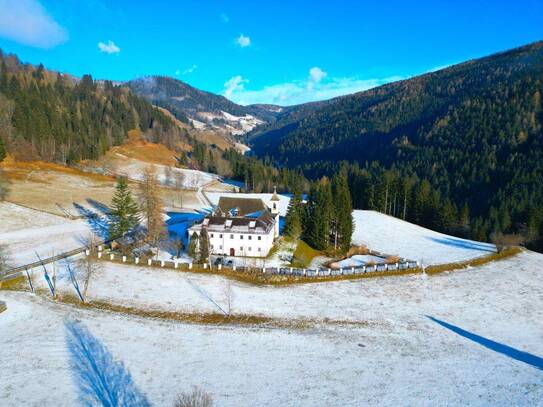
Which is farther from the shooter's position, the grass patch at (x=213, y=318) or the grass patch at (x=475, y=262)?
the grass patch at (x=475, y=262)

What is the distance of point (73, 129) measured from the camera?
13512 centimetres

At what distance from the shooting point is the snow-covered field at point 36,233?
51.2 m

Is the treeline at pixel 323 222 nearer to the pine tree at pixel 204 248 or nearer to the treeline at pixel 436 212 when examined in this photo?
the pine tree at pixel 204 248

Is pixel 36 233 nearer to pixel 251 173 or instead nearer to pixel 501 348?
pixel 501 348

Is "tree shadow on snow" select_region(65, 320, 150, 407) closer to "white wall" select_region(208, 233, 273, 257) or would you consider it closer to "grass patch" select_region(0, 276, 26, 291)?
"grass patch" select_region(0, 276, 26, 291)

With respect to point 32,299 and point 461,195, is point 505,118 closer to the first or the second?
point 461,195

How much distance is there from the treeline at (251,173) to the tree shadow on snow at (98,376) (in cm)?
7958

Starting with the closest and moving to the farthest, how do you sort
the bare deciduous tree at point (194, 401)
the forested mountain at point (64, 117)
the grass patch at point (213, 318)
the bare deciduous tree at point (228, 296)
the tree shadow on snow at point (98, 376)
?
the bare deciduous tree at point (194, 401), the tree shadow on snow at point (98, 376), the grass patch at point (213, 318), the bare deciduous tree at point (228, 296), the forested mountain at point (64, 117)

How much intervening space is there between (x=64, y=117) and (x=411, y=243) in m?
129

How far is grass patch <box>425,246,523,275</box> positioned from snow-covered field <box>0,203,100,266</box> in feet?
171

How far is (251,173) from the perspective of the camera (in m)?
130

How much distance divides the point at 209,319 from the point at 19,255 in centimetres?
3202

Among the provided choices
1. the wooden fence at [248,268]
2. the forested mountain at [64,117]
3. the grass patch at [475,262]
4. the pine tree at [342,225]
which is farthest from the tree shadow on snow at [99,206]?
the grass patch at [475,262]

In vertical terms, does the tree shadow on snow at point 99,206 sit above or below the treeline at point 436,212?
below
